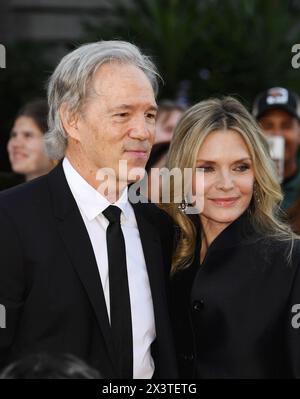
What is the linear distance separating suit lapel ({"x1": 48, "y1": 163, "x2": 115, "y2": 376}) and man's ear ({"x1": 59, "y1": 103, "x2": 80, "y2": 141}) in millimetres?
180

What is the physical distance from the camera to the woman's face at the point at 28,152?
465 centimetres

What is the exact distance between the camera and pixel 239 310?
110 inches

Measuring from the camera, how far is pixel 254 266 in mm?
2854

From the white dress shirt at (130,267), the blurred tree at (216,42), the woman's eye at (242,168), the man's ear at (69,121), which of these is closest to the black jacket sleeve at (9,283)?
the white dress shirt at (130,267)

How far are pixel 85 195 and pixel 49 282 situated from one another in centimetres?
36

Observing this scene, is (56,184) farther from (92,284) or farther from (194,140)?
(194,140)

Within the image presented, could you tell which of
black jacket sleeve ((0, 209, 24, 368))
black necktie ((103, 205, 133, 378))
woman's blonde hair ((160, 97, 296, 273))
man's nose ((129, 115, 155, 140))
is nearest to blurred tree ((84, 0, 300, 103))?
woman's blonde hair ((160, 97, 296, 273))

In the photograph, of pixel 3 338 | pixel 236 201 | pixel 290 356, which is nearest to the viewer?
pixel 3 338

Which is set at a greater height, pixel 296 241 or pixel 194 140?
pixel 194 140

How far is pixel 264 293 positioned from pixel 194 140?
0.66 m

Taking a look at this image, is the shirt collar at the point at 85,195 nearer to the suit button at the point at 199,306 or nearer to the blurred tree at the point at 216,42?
the suit button at the point at 199,306

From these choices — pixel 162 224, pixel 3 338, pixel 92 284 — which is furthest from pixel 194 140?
pixel 3 338

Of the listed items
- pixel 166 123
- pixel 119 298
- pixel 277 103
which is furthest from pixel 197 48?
pixel 119 298

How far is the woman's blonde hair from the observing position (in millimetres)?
3006
